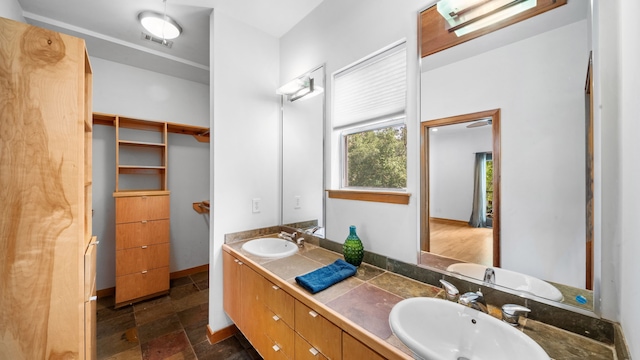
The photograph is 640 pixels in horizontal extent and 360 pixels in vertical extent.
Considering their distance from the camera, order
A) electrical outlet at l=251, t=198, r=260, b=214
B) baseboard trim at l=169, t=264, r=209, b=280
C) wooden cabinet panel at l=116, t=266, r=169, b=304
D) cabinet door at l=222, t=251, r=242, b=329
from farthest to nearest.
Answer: baseboard trim at l=169, t=264, r=209, b=280 < wooden cabinet panel at l=116, t=266, r=169, b=304 < electrical outlet at l=251, t=198, r=260, b=214 < cabinet door at l=222, t=251, r=242, b=329

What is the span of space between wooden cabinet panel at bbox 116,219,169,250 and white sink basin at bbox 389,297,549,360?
2.78 meters

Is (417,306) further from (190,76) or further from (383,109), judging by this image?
(190,76)

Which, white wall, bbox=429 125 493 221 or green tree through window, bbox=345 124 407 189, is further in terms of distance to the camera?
green tree through window, bbox=345 124 407 189

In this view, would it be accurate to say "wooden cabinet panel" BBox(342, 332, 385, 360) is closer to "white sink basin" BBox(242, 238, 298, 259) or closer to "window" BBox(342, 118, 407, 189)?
"window" BBox(342, 118, 407, 189)

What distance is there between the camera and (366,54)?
156 cm

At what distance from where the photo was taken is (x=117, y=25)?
2.11 metres

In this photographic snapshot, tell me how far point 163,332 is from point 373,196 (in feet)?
7.32

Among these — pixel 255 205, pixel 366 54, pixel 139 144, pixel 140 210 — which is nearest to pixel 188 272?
pixel 140 210

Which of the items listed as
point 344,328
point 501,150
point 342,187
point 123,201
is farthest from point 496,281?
point 123,201

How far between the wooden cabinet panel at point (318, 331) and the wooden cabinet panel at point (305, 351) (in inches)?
0.8

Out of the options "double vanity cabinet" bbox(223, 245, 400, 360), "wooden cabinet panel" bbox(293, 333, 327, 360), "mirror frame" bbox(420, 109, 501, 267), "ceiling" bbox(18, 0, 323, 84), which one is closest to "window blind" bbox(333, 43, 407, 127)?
"mirror frame" bbox(420, 109, 501, 267)

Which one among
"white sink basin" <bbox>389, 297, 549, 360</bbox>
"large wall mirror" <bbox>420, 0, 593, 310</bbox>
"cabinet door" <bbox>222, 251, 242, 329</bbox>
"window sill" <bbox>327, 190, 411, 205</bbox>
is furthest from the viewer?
"cabinet door" <bbox>222, 251, 242, 329</bbox>

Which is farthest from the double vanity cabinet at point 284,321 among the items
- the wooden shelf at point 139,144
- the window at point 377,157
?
the wooden shelf at point 139,144

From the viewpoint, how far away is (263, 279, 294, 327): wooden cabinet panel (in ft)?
4.06
